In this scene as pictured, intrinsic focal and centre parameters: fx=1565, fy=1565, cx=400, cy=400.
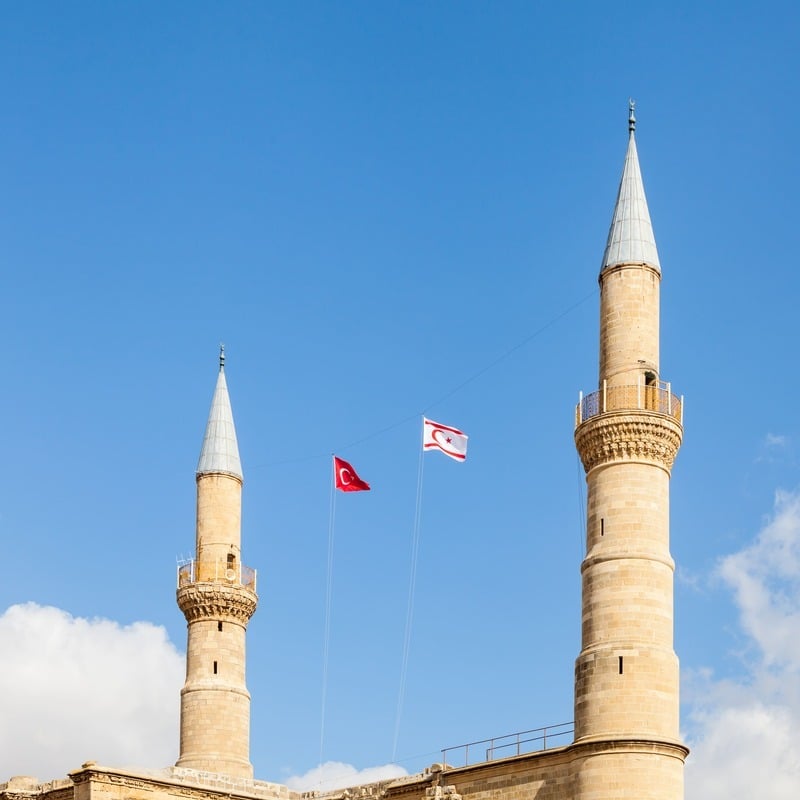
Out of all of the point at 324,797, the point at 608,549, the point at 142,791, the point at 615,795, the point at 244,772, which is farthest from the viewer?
the point at 244,772

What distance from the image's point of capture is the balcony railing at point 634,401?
37500 mm

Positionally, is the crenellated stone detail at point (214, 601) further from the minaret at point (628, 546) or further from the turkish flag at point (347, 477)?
the minaret at point (628, 546)

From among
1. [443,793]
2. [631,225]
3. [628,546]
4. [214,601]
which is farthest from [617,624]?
[214,601]

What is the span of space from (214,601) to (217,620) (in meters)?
0.65

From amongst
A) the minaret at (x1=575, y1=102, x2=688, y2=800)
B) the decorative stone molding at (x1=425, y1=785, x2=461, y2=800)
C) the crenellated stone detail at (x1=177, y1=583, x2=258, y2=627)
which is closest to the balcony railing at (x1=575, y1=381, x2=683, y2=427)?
the minaret at (x1=575, y1=102, x2=688, y2=800)

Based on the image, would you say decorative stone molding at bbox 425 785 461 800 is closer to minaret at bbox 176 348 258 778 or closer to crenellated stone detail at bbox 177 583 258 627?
minaret at bbox 176 348 258 778

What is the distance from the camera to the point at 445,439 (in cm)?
4184

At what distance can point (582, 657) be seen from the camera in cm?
3594

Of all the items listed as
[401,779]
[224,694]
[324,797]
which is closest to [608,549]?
[401,779]

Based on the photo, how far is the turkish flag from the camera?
46.1 metres

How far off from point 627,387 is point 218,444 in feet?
61.4

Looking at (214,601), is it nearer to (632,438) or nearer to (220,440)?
(220,440)

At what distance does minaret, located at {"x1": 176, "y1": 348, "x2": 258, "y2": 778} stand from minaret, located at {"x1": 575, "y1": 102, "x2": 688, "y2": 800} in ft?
51.7

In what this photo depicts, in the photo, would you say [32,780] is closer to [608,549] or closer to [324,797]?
[324,797]
